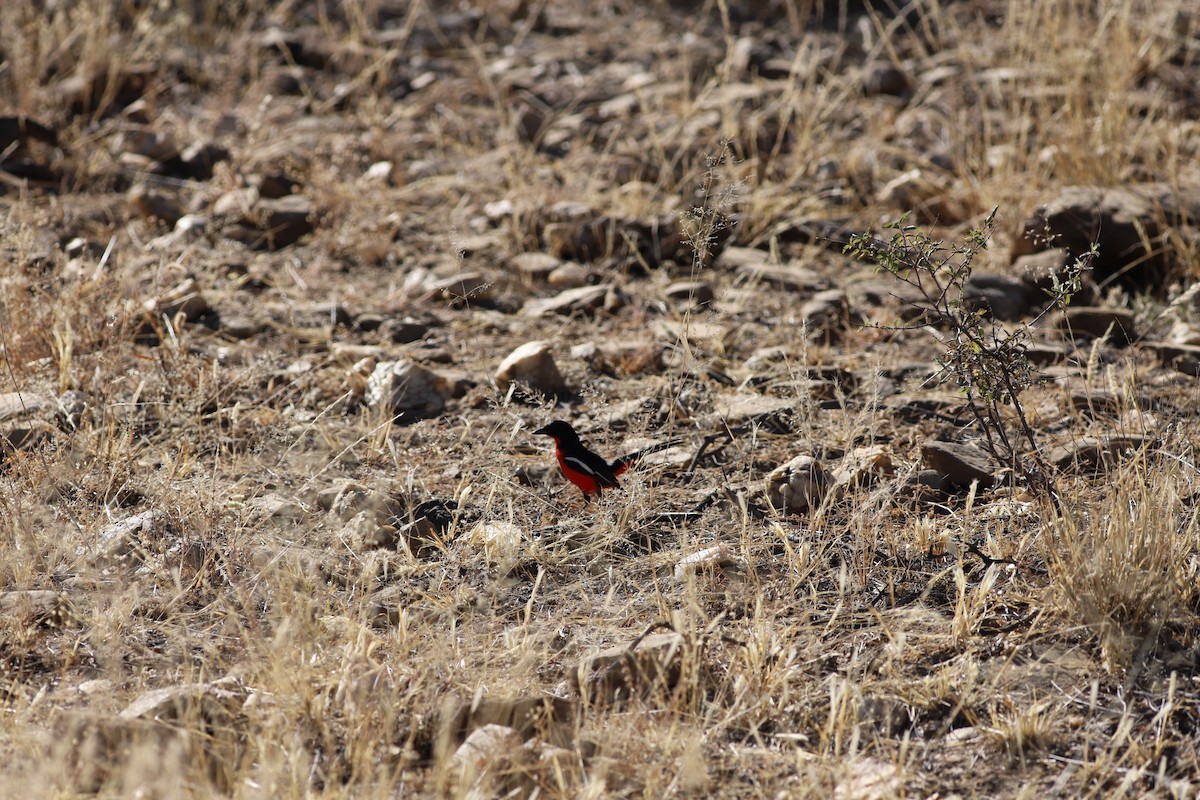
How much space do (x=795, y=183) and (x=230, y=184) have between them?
2.81 meters

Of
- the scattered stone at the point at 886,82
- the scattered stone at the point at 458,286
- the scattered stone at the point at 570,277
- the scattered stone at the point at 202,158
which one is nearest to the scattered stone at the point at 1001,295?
the scattered stone at the point at 570,277

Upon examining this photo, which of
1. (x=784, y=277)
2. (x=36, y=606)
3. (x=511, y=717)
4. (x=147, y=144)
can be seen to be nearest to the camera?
(x=511, y=717)

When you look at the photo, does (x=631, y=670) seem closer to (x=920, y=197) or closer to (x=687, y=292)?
(x=687, y=292)

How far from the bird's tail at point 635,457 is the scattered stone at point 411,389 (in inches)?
31.9

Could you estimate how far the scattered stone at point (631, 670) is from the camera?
276 cm

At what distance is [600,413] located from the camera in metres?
4.04

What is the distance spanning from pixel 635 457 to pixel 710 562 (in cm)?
77

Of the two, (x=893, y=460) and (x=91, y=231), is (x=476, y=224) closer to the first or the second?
(x=91, y=231)

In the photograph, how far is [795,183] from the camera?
5980 mm

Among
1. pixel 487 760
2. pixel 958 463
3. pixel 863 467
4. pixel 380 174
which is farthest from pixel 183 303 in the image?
pixel 958 463

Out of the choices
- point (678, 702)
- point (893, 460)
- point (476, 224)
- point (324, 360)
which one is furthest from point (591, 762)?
point (476, 224)

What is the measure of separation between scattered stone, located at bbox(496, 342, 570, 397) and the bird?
724 mm

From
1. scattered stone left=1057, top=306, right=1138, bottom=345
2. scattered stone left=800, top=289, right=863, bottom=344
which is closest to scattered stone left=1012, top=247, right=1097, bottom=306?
scattered stone left=1057, top=306, right=1138, bottom=345

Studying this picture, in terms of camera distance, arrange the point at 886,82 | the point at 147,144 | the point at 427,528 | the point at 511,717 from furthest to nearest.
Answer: the point at 886,82 → the point at 147,144 → the point at 427,528 → the point at 511,717
